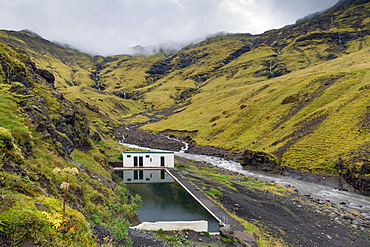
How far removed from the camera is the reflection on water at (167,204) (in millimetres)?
30177

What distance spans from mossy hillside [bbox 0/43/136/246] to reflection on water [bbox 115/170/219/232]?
5752 millimetres

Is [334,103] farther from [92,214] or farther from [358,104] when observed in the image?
[92,214]

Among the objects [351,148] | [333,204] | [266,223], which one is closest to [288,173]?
[351,148]

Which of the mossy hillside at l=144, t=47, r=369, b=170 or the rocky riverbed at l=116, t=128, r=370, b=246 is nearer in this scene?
the rocky riverbed at l=116, t=128, r=370, b=246

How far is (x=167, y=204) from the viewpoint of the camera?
35.7 metres

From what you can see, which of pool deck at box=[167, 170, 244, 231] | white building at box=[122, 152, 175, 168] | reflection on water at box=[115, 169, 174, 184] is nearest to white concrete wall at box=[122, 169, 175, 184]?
reflection on water at box=[115, 169, 174, 184]

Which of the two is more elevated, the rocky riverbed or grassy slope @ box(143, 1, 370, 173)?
grassy slope @ box(143, 1, 370, 173)

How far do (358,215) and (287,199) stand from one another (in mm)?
10370

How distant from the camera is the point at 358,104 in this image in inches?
2749

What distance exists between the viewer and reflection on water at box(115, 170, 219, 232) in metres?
30.2

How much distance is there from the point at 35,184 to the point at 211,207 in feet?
85.1

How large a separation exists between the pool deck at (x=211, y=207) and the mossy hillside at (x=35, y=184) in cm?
1192

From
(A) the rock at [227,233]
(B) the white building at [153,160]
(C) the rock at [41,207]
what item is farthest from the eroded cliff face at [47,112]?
(A) the rock at [227,233]

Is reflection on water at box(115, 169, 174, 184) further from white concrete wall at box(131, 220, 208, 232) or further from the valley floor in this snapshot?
white concrete wall at box(131, 220, 208, 232)
